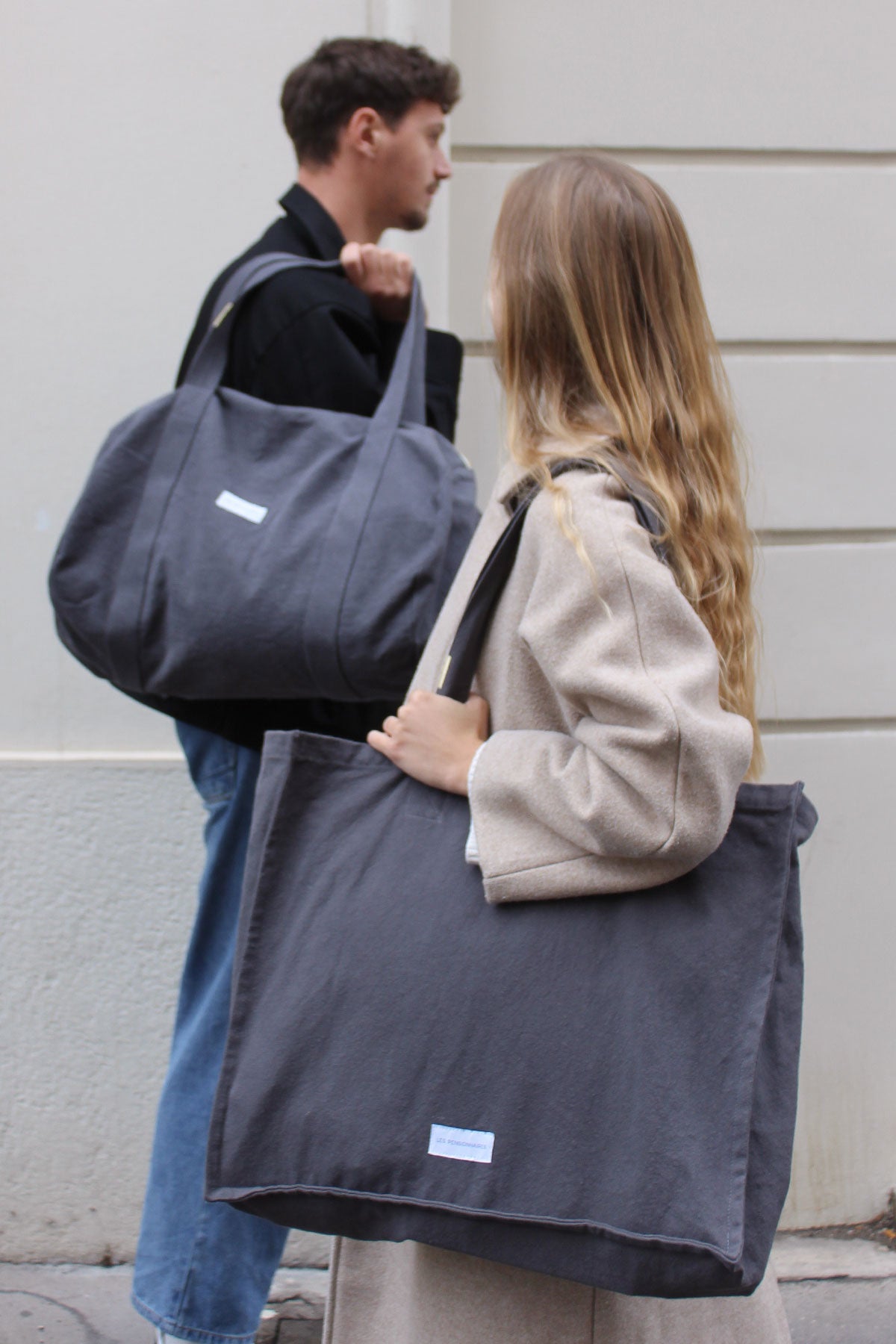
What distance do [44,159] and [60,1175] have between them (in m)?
2.20

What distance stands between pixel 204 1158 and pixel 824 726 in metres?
1.64

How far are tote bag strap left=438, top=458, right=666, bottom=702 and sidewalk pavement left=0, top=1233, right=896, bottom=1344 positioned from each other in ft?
5.57

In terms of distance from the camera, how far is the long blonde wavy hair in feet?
4.46

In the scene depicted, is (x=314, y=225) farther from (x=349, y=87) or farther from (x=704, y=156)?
(x=704, y=156)

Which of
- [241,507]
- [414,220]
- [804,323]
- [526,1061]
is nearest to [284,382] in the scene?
[241,507]

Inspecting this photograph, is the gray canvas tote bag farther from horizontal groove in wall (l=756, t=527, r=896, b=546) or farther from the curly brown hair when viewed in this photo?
horizontal groove in wall (l=756, t=527, r=896, b=546)

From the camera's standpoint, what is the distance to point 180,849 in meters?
2.64

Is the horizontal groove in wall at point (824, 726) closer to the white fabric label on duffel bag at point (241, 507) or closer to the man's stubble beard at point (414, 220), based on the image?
the man's stubble beard at point (414, 220)

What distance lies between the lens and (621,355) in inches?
54.0

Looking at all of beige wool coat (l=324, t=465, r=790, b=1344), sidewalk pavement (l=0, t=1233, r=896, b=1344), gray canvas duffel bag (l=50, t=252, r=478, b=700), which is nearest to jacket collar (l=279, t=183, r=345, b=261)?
gray canvas duffel bag (l=50, t=252, r=478, b=700)

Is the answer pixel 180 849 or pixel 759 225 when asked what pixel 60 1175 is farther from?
pixel 759 225

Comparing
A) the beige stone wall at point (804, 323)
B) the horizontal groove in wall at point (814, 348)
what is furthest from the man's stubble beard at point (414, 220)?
the horizontal groove in wall at point (814, 348)

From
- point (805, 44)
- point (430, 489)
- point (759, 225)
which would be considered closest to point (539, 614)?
point (430, 489)

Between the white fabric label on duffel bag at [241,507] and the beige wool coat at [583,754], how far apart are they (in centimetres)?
40
